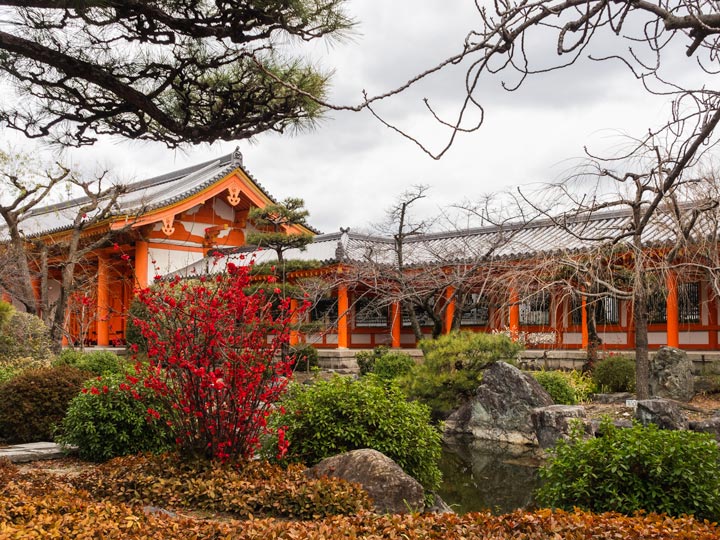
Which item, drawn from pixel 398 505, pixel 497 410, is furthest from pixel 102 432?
pixel 497 410

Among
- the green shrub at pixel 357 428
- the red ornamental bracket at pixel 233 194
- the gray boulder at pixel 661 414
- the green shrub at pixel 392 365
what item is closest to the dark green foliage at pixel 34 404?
the green shrub at pixel 357 428

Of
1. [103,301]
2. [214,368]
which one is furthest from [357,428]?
[103,301]

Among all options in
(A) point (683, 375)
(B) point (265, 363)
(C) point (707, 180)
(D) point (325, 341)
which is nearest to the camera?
(B) point (265, 363)

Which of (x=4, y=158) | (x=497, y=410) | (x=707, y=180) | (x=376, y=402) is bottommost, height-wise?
(x=497, y=410)

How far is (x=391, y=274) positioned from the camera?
1644cm

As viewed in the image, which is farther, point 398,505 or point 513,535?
point 398,505

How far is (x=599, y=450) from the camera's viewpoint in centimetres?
533

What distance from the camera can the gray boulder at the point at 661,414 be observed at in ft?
31.0

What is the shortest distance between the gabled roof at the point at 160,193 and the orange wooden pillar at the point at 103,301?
5.20ft

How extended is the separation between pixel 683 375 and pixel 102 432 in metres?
10.9

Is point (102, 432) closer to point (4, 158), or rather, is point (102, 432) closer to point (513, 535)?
point (513, 535)

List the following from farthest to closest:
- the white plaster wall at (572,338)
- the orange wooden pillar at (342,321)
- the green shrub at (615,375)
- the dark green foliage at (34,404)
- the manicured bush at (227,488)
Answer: the orange wooden pillar at (342,321), the white plaster wall at (572,338), the green shrub at (615,375), the dark green foliage at (34,404), the manicured bush at (227,488)

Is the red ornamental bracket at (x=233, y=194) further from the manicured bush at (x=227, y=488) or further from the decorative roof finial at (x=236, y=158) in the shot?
the manicured bush at (x=227, y=488)

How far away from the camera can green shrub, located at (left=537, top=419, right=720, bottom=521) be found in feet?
16.4
